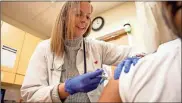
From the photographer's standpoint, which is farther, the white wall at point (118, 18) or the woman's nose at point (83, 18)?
the white wall at point (118, 18)

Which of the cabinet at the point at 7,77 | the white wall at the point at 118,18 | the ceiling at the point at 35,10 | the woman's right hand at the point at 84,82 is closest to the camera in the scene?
the woman's right hand at the point at 84,82

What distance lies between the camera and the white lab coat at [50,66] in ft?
3.22

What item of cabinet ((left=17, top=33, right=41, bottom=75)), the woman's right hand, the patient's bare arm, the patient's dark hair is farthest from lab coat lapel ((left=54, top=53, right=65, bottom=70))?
cabinet ((left=17, top=33, right=41, bottom=75))

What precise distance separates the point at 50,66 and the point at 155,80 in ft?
2.52

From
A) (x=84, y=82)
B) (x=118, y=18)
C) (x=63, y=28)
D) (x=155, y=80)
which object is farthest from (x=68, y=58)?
(x=118, y=18)

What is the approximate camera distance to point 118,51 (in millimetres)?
1291

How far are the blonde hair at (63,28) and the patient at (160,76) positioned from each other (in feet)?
2.30

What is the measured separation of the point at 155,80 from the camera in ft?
1.57

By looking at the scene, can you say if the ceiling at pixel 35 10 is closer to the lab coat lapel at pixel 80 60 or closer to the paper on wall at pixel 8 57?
the paper on wall at pixel 8 57

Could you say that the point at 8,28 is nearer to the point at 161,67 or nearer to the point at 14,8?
the point at 14,8

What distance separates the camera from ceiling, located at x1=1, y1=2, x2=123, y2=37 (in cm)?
272

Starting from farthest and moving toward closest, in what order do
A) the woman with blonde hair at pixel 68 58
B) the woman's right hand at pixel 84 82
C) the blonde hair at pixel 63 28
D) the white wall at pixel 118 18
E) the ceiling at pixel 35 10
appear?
the ceiling at pixel 35 10, the white wall at pixel 118 18, the blonde hair at pixel 63 28, the woman with blonde hair at pixel 68 58, the woman's right hand at pixel 84 82

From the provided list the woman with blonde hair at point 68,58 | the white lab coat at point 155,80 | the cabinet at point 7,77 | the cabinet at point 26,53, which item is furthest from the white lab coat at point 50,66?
the cabinet at point 26,53

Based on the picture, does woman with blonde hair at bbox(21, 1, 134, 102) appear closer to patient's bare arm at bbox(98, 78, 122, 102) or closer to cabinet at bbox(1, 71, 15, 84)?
patient's bare arm at bbox(98, 78, 122, 102)
